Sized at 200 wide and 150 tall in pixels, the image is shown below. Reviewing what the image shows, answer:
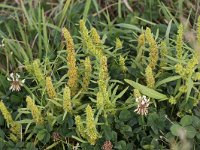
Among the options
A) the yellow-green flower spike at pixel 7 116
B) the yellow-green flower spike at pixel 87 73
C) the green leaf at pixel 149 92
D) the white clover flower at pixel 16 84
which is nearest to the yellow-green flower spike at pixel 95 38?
the yellow-green flower spike at pixel 87 73

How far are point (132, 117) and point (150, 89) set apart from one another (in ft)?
0.46

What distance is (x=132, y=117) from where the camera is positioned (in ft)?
6.37

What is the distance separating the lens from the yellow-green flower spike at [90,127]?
1.69 m

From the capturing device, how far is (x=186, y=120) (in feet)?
6.18

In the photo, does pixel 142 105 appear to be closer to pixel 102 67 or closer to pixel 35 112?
pixel 102 67

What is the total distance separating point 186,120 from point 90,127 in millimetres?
402

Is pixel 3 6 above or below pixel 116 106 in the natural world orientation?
above

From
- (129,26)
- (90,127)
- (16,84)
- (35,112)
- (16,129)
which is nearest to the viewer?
(90,127)

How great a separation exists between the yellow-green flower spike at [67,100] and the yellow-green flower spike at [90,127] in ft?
0.45

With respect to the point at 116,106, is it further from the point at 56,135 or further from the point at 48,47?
the point at 48,47

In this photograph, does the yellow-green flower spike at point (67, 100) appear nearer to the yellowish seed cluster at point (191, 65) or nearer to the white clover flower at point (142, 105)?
the white clover flower at point (142, 105)

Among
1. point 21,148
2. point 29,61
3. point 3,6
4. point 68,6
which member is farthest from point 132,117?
point 3,6

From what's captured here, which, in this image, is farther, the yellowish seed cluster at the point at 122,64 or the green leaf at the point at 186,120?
the yellowish seed cluster at the point at 122,64

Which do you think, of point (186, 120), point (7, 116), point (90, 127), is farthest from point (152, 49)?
point (7, 116)
